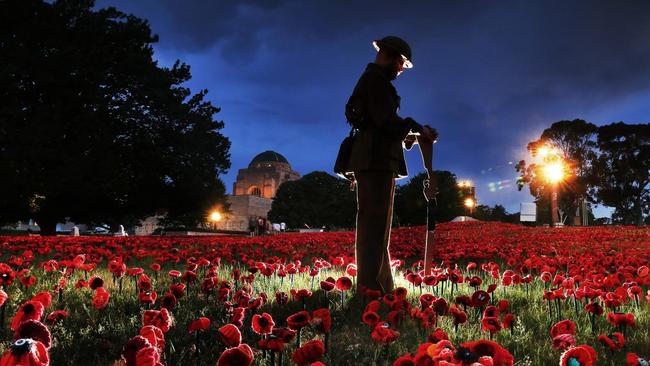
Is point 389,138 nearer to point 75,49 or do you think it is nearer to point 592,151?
point 75,49

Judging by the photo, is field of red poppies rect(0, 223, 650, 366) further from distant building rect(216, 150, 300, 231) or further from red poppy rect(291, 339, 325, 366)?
distant building rect(216, 150, 300, 231)

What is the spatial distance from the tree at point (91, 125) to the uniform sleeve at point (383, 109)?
19353mm

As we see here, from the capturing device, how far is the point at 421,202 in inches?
2078

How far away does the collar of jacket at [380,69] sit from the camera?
4.60 metres

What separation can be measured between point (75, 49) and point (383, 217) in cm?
2219

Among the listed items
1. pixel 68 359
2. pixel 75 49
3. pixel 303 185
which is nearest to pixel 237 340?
pixel 68 359

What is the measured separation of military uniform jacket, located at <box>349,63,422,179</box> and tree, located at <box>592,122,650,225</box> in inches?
2061

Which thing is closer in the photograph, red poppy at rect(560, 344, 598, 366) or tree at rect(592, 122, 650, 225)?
red poppy at rect(560, 344, 598, 366)

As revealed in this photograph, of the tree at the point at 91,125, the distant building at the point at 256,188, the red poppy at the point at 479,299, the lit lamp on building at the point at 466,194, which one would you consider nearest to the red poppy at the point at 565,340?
the red poppy at the point at 479,299

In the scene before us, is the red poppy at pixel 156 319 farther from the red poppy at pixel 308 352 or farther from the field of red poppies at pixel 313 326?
the red poppy at pixel 308 352

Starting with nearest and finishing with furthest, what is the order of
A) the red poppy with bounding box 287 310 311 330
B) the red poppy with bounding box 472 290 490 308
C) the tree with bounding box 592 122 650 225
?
the red poppy with bounding box 287 310 311 330 < the red poppy with bounding box 472 290 490 308 < the tree with bounding box 592 122 650 225

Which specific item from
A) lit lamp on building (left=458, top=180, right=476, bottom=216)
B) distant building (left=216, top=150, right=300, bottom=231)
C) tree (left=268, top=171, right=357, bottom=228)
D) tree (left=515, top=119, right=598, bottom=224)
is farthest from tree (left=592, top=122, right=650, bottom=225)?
distant building (left=216, top=150, right=300, bottom=231)

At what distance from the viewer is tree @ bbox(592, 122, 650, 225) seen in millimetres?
49094

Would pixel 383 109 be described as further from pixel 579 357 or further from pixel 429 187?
pixel 579 357
